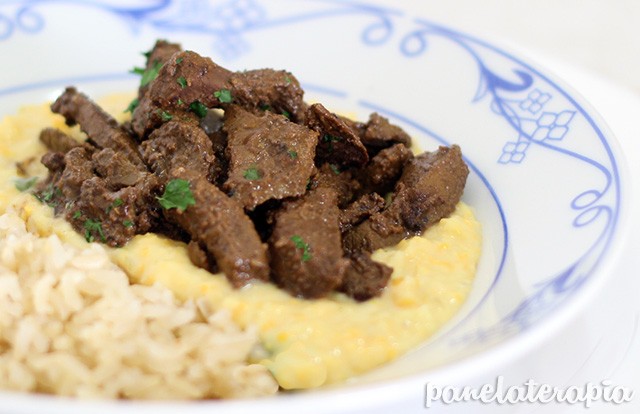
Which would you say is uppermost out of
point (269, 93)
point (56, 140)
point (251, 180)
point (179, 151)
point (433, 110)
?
point (433, 110)

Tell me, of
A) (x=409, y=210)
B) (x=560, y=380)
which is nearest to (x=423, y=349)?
(x=560, y=380)

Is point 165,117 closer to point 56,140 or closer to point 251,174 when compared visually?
point 251,174

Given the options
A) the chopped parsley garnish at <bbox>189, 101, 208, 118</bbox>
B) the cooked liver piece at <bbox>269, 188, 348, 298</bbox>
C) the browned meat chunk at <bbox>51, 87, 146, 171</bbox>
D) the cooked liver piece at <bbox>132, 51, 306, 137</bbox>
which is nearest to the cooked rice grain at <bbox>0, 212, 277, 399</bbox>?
the cooked liver piece at <bbox>269, 188, 348, 298</bbox>

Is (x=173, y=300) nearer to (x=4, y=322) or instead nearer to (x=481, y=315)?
(x=4, y=322)

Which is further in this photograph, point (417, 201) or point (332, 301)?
point (417, 201)

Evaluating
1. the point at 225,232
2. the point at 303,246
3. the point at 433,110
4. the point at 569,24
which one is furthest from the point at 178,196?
the point at 569,24

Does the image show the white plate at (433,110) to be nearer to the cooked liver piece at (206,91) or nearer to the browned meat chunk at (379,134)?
the browned meat chunk at (379,134)

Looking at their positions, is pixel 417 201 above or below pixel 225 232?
above

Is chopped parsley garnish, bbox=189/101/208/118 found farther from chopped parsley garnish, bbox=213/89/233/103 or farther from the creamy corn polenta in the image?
the creamy corn polenta
